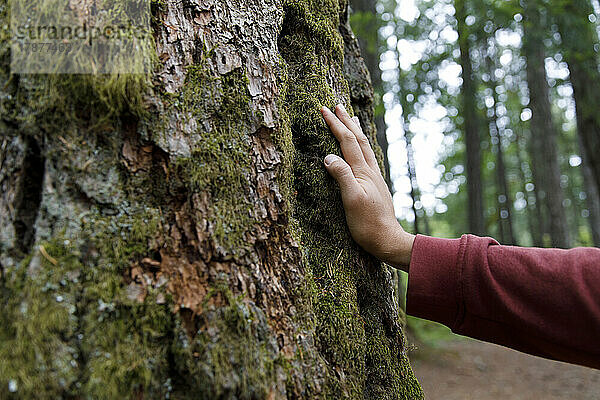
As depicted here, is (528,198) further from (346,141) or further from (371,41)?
(346,141)

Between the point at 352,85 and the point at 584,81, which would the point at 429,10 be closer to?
the point at 584,81

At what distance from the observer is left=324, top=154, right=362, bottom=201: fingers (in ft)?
5.48

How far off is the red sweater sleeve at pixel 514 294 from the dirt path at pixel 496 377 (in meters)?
5.64

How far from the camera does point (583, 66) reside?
6.43 metres

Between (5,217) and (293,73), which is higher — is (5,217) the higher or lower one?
the lower one

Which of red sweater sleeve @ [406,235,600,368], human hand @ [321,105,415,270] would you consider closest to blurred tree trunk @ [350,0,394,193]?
human hand @ [321,105,415,270]

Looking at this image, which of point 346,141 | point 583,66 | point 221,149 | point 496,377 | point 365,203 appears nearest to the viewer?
point 221,149

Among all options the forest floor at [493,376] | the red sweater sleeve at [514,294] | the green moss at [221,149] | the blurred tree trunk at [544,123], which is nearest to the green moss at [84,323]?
the green moss at [221,149]

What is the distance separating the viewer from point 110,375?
1.07m

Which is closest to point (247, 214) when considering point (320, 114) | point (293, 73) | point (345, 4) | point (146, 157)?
point (146, 157)

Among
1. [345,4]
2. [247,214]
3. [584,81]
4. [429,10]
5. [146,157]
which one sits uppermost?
[429,10]

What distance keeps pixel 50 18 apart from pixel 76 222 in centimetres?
63

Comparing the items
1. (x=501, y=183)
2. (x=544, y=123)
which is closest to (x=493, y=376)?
(x=544, y=123)

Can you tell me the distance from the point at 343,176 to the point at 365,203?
15cm
